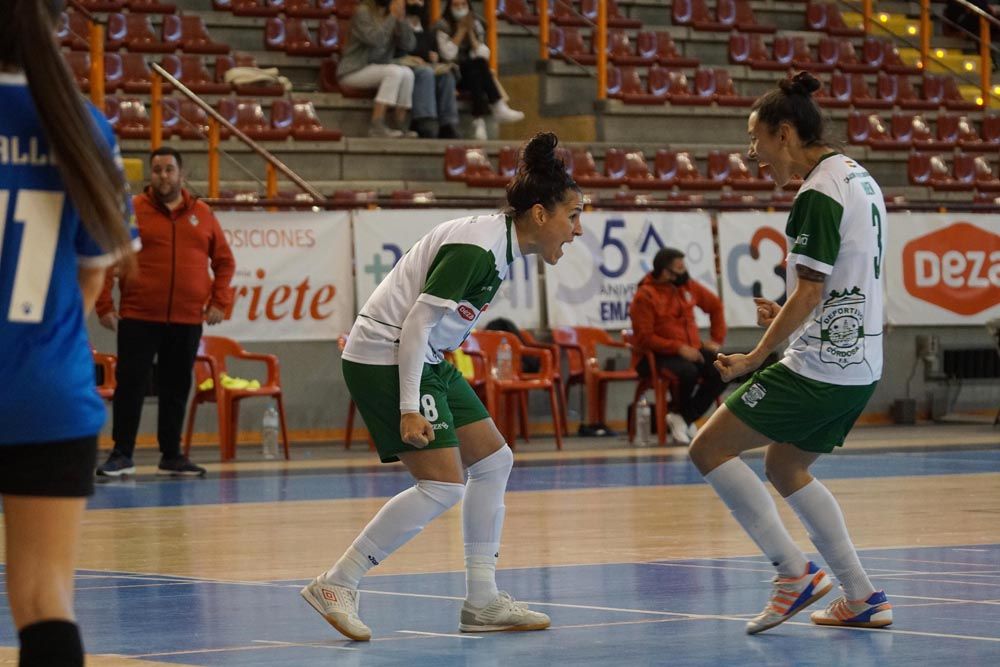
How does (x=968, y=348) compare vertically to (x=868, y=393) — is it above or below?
below

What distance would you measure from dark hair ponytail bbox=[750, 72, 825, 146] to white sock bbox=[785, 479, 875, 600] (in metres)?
1.07

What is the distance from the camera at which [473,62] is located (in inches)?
795

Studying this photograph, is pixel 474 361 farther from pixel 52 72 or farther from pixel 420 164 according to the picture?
pixel 52 72

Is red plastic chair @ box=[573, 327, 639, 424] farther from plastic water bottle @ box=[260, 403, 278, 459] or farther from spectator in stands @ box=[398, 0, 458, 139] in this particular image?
spectator in stands @ box=[398, 0, 458, 139]

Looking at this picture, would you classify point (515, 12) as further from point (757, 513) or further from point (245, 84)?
point (757, 513)

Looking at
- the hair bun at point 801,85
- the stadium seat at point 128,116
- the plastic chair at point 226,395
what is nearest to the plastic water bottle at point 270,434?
the plastic chair at point 226,395

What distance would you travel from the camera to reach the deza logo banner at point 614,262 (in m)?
16.4

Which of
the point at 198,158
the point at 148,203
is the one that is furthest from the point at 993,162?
the point at 148,203

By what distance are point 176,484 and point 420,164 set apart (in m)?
8.31

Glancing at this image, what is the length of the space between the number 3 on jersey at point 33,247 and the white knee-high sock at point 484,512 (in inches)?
115

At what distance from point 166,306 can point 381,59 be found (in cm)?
797

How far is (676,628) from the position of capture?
559 cm

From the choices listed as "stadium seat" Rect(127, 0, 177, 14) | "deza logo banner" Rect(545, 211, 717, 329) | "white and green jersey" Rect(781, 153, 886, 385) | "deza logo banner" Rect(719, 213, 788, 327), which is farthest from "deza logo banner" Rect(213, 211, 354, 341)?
"white and green jersey" Rect(781, 153, 886, 385)

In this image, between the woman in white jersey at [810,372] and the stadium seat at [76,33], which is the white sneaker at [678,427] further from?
the woman in white jersey at [810,372]
